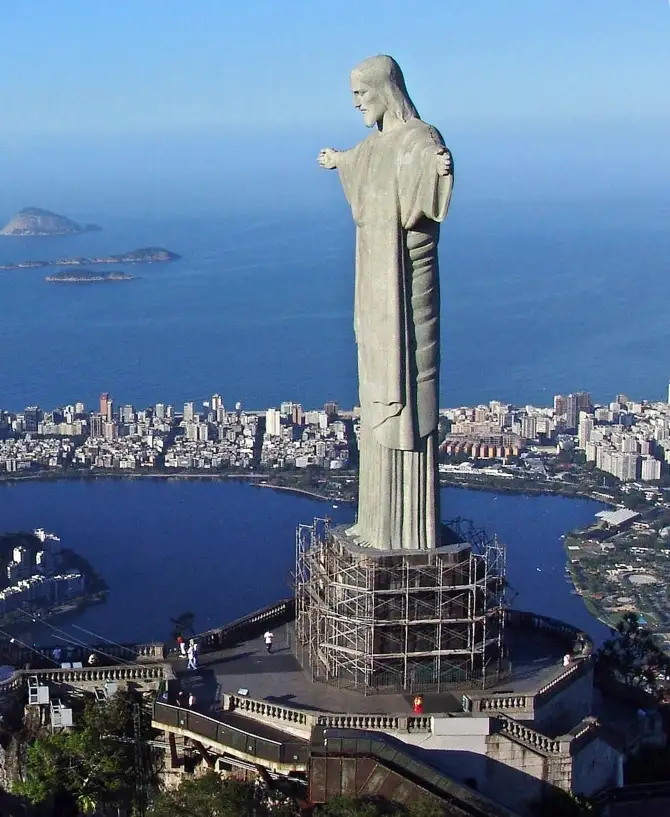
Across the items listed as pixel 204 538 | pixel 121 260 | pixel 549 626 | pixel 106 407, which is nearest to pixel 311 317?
pixel 106 407

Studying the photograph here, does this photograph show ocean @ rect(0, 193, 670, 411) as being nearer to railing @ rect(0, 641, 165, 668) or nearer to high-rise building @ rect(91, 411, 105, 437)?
high-rise building @ rect(91, 411, 105, 437)

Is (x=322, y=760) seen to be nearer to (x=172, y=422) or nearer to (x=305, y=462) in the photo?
(x=305, y=462)

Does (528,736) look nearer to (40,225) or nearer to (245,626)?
(245,626)

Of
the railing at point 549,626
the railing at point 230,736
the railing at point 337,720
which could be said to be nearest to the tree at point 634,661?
the railing at point 549,626

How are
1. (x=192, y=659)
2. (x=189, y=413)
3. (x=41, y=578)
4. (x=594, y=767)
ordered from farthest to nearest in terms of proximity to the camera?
1. (x=189, y=413)
2. (x=41, y=578)
3. (x=192, y=659)
4. (x=594, y=767)

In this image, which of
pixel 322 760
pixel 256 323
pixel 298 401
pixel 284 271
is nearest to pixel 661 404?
pixel 298 401

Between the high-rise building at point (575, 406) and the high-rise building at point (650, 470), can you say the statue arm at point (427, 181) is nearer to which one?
the high-rise building at point (650, 470)
